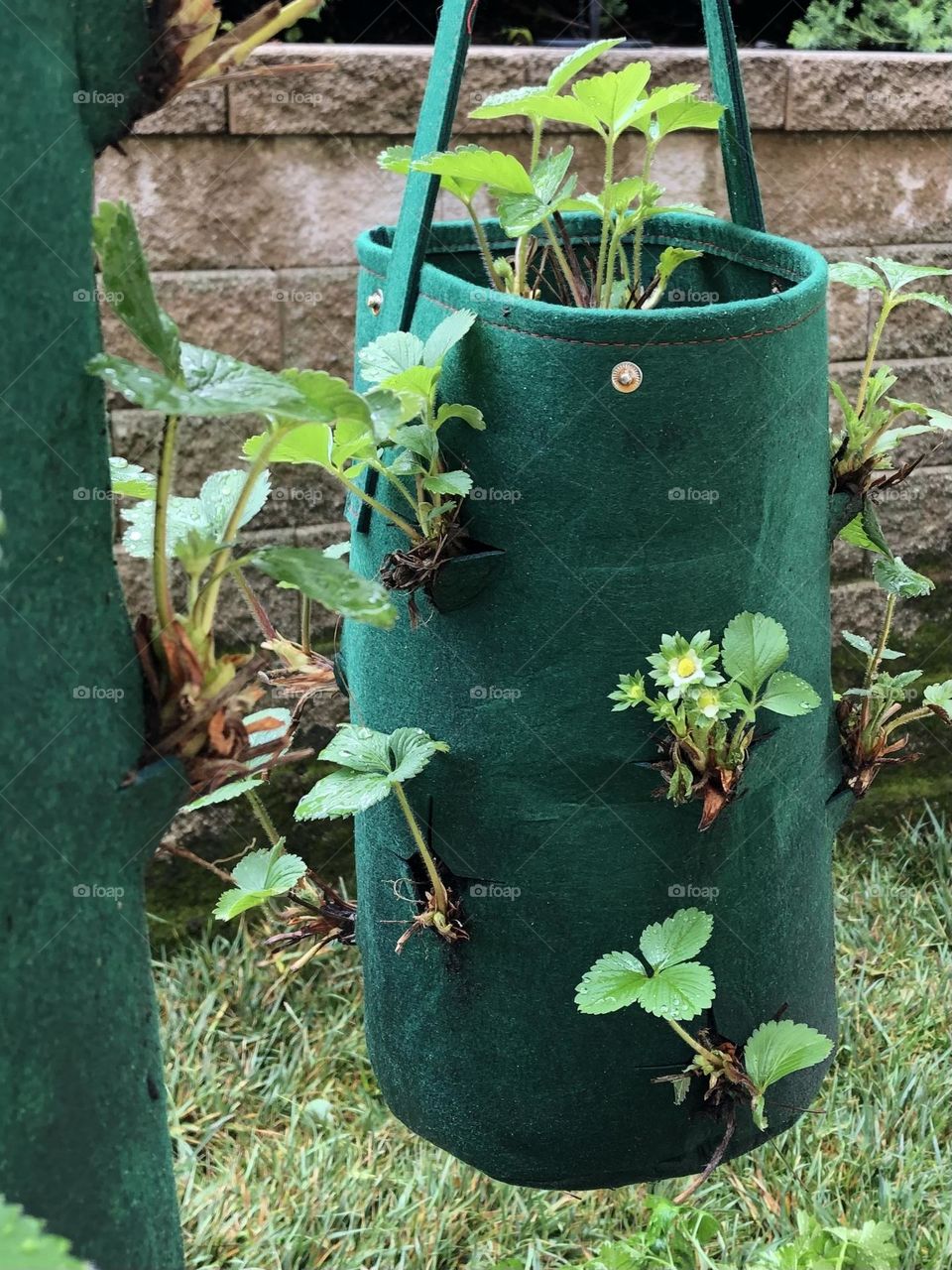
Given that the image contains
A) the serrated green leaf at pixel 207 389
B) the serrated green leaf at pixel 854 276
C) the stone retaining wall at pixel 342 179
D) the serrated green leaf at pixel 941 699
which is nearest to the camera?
the serrated green leaf at pixel 207 389

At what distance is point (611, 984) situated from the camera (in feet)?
3.33

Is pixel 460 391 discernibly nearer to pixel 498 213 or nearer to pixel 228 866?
pixel 498 213

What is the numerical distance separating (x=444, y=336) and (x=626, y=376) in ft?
0.41

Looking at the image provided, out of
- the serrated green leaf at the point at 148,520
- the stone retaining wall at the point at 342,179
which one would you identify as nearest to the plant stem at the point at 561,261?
the serrated green leaf at the point at 148,520

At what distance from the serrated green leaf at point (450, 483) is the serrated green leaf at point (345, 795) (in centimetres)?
22

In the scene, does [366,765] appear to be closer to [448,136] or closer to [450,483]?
[450,483]

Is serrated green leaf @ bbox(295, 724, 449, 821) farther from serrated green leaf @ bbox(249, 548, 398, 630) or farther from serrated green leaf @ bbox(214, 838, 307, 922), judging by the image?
serrated green leaf @ bbox(249, 548, 398, 630)

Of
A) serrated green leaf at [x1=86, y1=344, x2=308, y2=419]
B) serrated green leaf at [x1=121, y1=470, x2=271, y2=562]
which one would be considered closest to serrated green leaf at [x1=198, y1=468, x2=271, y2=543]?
serrated green leaf at [x1=121, y1=470, x2=271, y2=562]

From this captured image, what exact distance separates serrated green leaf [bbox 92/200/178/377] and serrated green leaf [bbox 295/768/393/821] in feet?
1.43

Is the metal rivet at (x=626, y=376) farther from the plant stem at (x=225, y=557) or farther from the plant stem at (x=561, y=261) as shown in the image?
the plant stem at (x=225, y=557)

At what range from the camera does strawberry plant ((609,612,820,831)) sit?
0.99 m

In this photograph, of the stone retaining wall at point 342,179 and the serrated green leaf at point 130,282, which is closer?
the serrated green leaf at point 130,282

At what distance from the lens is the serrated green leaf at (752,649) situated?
3.29 feet

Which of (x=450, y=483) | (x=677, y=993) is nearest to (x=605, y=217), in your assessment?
(x=450, y=483)
